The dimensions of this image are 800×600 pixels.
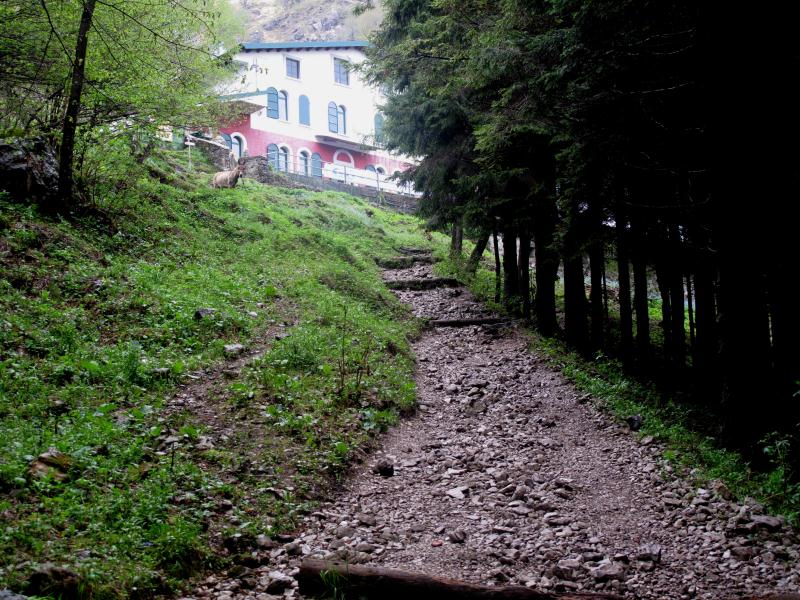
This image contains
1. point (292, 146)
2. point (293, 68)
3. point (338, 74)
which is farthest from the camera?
point (338, 74)

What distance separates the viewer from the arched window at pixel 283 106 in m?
40.8

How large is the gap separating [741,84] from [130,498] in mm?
7195

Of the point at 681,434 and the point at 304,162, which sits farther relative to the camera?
the point at 304,162

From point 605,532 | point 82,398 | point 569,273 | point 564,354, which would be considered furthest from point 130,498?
point 569,273

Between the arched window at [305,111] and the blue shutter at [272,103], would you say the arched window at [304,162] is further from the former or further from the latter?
the blue shutter at [272,103]

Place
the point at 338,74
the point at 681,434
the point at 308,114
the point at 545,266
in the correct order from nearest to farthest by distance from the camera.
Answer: the point at 681,434
the point at 545,266
the point at 308,114
the point at 338,74

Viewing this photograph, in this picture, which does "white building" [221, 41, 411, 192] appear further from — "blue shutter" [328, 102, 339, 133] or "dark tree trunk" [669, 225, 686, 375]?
"dark tree trunk" [669, 225, 686, 375]

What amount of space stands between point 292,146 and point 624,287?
3371 centimetres

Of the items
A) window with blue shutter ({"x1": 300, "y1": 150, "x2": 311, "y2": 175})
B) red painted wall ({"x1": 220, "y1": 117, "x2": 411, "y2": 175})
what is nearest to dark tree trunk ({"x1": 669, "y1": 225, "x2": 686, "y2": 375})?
red painted wall ({"x1": 220, "y1": 117, "x2": 411, "y2": 175})

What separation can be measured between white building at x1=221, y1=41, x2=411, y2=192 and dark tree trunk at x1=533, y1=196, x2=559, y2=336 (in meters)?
25.5

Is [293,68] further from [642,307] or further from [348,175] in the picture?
[642,307]

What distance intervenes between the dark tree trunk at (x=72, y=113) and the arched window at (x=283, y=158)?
26674mm

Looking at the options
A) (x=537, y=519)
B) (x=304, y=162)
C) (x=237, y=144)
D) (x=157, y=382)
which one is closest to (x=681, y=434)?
(x=537, y=519)

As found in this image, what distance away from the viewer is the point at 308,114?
4244 cm
